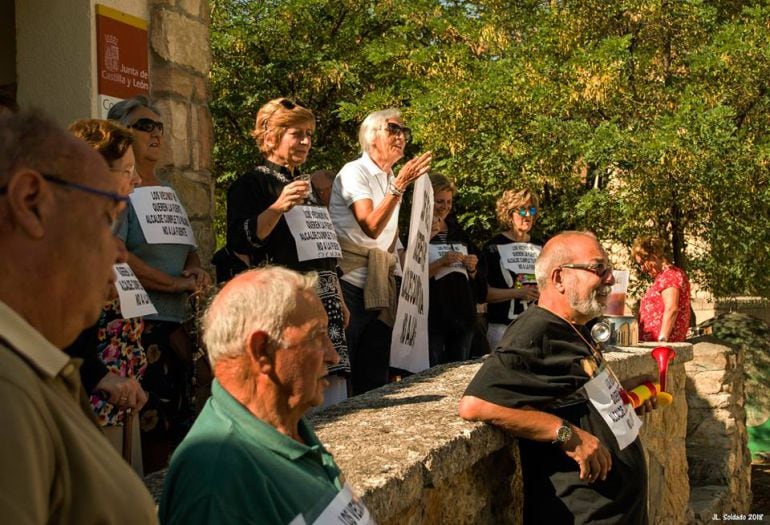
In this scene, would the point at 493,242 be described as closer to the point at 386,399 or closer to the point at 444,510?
the point at 386,399

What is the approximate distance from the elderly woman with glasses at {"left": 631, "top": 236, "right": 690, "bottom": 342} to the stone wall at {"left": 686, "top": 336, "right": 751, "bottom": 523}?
0.55 metres

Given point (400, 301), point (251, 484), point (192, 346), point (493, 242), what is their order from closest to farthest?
point (251, 484), point (192, 346), point (400, 301), point (493, 242)

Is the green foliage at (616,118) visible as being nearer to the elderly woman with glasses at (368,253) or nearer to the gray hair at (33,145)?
the elderly woman with glasses at (368,253)

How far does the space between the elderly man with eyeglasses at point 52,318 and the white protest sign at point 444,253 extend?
4.97m

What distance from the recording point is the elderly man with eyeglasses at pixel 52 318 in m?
1.31

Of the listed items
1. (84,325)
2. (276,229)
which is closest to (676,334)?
(276,229)

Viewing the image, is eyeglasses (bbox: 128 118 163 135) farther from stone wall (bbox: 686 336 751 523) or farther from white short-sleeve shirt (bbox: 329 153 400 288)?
stone wall (bbox: 686 336 751 523)

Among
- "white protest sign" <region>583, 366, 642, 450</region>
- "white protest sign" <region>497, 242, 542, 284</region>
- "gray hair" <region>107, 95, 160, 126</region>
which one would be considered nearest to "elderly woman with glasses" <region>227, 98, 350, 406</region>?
"gray hair" <region>107, 95, 160, 126</region>

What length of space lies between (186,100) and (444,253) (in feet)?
5.74

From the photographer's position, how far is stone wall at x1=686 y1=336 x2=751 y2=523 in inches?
341

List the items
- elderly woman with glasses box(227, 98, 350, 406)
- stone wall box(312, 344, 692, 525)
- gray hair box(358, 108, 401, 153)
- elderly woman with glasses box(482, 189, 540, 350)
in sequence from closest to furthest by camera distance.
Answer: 1. stone wall box(312, 344, 692, 525)
2. elderly woman with glasses box(227, 98, 350, 406)
3. gray hair box(358, 108, 401, 153)
4. elderly woman with glasses box(482, 189, 540, 350)

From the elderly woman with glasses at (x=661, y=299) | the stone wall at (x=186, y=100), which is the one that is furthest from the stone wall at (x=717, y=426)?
the stone wall at (x=186, y=100)

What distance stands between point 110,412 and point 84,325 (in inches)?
85.8

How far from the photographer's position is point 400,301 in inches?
217
